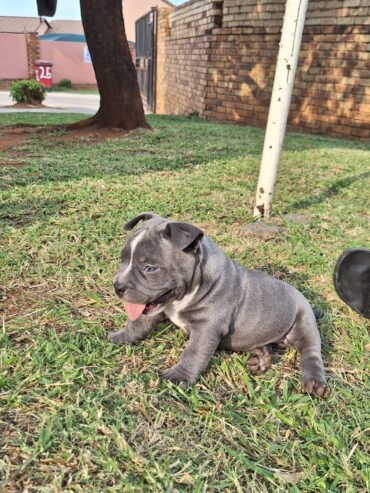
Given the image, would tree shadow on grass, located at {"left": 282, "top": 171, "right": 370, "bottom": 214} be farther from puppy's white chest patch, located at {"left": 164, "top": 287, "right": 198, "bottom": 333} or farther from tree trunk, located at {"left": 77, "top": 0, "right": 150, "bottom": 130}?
tree trunk, located at {"left": 77, "top": 0, "right": 150, "bottom": 130}

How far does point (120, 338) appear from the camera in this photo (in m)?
2.67

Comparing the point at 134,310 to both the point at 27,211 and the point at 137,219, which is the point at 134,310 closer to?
the point at 137,219

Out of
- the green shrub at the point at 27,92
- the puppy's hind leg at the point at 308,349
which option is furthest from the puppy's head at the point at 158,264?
the green shrub at the point at 27,92

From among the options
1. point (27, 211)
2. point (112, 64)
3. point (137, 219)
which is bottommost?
point (27, 211)

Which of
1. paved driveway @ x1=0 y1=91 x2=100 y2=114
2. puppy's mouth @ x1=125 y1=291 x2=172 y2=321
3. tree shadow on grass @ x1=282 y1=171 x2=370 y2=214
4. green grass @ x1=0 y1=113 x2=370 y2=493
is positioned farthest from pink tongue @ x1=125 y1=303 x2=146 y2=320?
paved driveway @ x1=0 y1=91 x2=100 y2=114

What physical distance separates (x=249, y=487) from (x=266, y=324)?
0.96 metres

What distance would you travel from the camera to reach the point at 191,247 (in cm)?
230

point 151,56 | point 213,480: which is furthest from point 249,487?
point 151,56

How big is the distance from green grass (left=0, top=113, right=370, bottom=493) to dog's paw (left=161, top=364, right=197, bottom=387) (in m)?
0.05

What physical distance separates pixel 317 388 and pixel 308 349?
0.89 feet

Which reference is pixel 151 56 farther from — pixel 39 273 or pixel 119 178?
pixel 39 273

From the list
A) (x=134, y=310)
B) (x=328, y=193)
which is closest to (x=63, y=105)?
(x=328, y=193)

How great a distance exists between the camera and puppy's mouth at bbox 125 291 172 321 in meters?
2.34

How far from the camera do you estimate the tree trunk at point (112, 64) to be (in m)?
8.58
